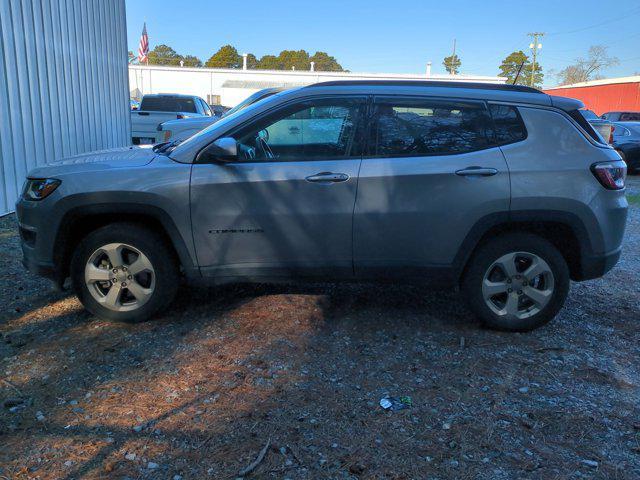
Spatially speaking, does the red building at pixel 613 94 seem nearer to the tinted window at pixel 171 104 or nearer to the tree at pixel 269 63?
the tinted window at pixel 171 104

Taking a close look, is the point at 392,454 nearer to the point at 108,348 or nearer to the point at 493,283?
the point at 493,283

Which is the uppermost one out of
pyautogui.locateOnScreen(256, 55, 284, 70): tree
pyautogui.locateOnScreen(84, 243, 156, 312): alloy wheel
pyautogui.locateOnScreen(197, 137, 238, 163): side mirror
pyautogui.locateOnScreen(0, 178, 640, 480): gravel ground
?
pyautogui.locateOnScreen(256, 55, 284, 70): tree

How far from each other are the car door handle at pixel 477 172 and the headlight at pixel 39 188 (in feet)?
9.63

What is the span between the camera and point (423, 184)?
383 cm

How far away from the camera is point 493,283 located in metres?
4.05

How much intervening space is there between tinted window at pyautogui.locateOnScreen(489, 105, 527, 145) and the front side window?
101 cm

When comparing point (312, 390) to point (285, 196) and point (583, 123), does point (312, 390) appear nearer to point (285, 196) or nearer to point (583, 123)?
point (285, 196)

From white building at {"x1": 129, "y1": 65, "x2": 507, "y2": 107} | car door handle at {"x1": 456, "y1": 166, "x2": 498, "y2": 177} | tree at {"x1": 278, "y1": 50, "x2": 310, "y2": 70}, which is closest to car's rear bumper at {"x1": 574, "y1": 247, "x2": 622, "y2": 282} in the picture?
car door handle at {"x1": 456, "y1": 166, "x2": 498, "y2": 177}

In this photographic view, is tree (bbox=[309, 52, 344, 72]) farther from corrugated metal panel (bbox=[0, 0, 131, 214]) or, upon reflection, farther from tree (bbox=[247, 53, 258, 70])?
corrugated metal panel (bbox=[0, 0, 131, 214])

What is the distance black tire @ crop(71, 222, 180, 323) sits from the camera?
3951mm

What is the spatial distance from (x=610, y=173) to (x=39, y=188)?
13.8 ft

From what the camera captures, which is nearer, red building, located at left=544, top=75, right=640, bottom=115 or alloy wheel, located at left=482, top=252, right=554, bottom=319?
alloy wheel, located at left=482, top=252, right=554, bottom=319

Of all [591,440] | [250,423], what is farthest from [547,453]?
[250,423]

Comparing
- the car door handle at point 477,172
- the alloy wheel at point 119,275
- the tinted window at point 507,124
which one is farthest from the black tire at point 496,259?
the alloy wheel at point 119,275
